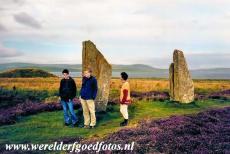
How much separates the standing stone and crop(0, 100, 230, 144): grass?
0.98 meters

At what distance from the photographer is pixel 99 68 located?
83.5 ft

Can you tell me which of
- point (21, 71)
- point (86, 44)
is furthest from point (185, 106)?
point (21, 71)

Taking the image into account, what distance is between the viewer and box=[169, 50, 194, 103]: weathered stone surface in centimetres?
3044

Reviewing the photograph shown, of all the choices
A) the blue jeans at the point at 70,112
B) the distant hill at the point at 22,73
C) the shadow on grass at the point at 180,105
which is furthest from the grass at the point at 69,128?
the distant hill at the point at 22,73

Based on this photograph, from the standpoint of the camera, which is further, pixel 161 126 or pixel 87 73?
pixel 87 73

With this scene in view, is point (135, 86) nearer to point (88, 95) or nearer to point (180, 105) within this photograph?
point (180, 105)

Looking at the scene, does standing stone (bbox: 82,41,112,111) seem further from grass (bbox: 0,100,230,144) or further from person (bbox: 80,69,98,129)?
person (bbox: 80,69,98,129)

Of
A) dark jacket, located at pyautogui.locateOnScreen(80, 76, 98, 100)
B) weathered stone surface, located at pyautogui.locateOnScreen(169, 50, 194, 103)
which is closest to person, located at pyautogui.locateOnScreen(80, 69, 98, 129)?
dark jacket, located at pyautogui.locateOnScreen(80, 76, 98, 100)

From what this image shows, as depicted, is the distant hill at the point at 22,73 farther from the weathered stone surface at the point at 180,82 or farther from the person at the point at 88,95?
the person at the point at 88,95

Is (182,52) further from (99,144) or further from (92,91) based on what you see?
(99,144)

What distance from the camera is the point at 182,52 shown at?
3148 centimetres

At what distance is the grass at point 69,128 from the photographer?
19.9 meters

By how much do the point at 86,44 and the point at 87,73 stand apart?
15.3ft

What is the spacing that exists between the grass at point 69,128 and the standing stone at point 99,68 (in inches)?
38.6
